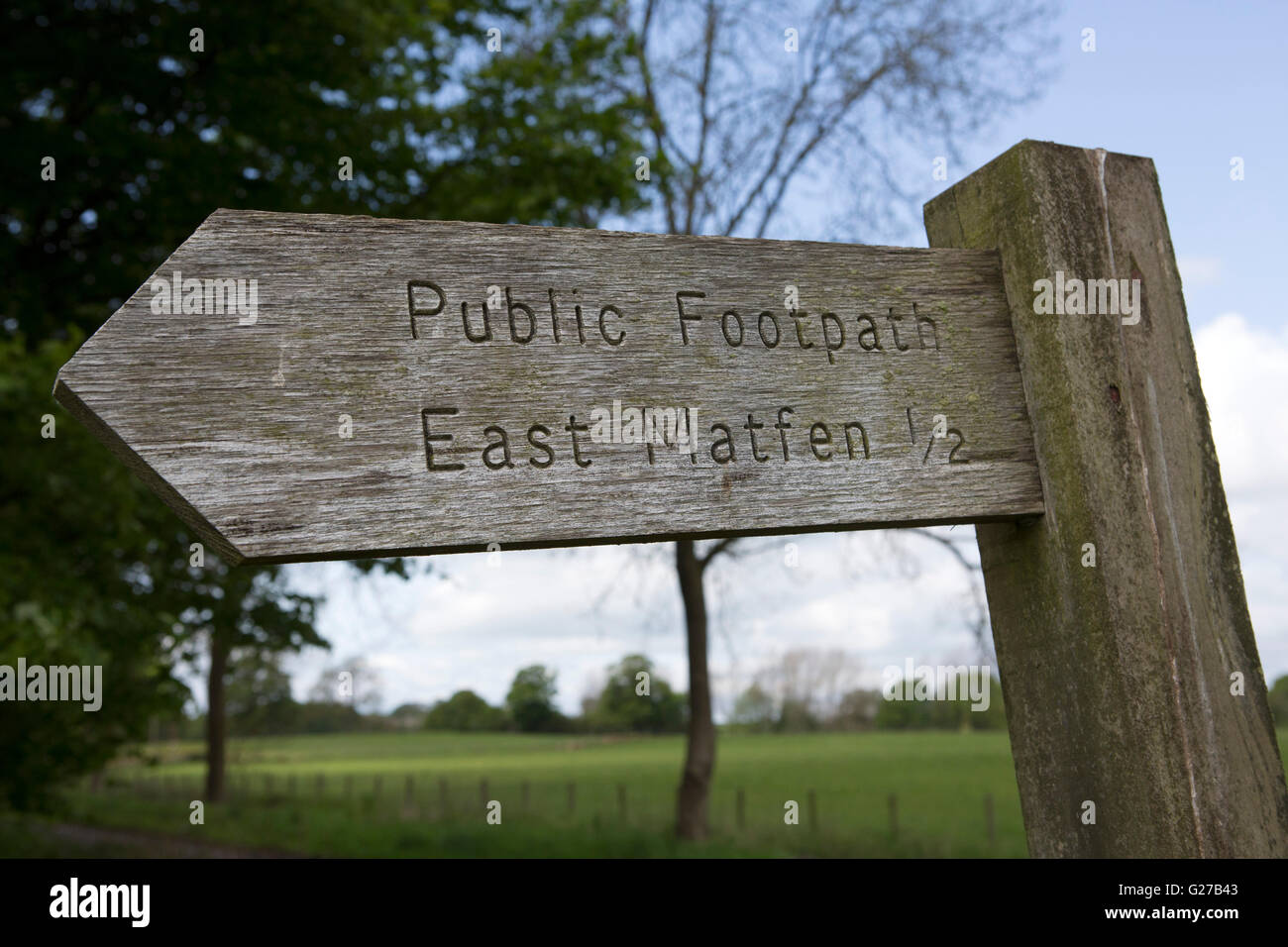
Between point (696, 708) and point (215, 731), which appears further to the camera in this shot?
point (215, 731)

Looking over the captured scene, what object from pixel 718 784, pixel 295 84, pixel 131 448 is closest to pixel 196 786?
pixel 718 784

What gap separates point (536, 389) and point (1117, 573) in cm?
108

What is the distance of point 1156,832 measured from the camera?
5.67ft

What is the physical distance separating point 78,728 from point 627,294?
436 inches

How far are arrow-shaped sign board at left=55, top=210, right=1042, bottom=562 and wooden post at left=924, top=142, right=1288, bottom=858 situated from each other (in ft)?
0.35

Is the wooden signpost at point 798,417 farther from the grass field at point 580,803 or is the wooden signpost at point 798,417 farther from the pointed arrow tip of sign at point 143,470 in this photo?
the grass field at point 580,803

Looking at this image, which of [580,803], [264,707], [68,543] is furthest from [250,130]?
[264,707]

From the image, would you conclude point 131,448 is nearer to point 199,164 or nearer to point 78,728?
point 199,164

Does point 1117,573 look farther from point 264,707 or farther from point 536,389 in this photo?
point 264,707

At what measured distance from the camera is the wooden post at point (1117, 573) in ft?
5.77

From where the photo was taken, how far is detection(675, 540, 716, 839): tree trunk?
14297 mm

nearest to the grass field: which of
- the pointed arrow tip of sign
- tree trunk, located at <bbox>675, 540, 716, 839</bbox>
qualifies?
tree trunk, located at <bbox>675, 540, 716, 839</bbox>

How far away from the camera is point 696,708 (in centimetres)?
1432

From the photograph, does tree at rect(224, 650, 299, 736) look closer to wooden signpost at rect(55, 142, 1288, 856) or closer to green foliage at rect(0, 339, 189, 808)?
green foliage at rect(0, 339, 189, 808)
